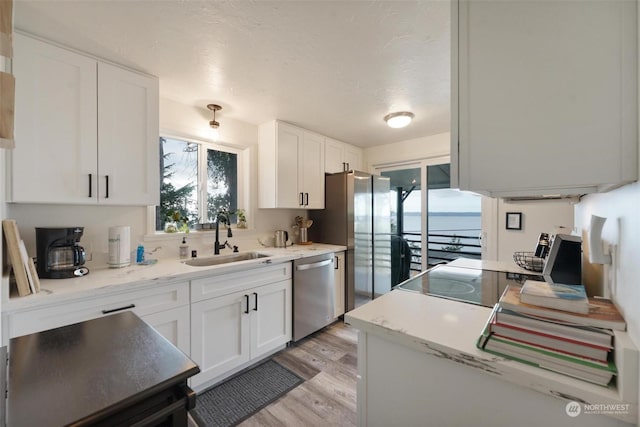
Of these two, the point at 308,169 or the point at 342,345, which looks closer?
the point at 342,345

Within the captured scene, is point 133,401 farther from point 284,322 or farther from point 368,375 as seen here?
point 284,322

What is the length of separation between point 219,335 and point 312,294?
978 mm

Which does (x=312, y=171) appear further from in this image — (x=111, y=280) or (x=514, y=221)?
(x=514, y=221)

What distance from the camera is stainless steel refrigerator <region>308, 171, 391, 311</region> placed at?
10.2 ft

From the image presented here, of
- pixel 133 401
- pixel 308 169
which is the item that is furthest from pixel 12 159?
pixel 308 169

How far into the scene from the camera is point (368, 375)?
0.98 metres

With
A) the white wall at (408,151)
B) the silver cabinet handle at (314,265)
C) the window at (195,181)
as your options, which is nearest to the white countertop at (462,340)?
the silver cabinet handle at (314,265)

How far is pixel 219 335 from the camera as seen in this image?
1937 mm

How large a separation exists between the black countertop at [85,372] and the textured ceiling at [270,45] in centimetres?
146

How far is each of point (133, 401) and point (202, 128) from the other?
247 cm

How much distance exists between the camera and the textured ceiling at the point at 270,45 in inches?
50.5

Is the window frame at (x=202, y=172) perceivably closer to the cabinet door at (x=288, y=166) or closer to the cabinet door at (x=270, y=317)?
the cabinet door at (x=288, y=166)

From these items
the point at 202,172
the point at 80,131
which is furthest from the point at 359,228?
the point at 80,131

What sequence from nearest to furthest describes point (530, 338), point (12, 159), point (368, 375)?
point (530, 338) → point (368, 375) → point (12, 159)
